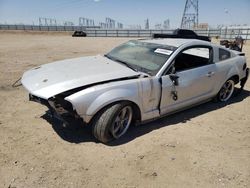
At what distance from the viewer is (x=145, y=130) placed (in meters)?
4.26

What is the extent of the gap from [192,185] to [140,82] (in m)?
1.58

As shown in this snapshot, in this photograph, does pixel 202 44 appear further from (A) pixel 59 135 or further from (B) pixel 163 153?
(A) pixel 59 135

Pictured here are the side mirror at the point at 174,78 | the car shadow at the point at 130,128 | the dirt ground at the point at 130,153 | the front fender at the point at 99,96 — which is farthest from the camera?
the side mirror at the point at 174,78

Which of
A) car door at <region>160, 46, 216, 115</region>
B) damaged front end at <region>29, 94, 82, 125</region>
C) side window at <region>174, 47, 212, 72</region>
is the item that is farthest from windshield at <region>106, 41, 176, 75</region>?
damaged front end at <region>29, 94, 82, 125</region>

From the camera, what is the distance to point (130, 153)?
3580 millimetres

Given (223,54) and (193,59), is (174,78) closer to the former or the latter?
(193,59)

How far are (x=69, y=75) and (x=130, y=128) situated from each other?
132 cm

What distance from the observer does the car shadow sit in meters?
3.84

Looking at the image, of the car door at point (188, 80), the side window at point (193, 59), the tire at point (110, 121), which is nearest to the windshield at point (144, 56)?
the car door at point (188, 80)

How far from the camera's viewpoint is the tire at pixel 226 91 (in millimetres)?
5611

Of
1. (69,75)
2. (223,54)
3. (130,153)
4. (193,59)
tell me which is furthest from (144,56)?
(223,54)

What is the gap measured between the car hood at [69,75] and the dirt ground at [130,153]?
2.00ft

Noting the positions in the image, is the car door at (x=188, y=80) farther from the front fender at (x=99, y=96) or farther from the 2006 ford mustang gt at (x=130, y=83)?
the front fender at (x=99, y=96)

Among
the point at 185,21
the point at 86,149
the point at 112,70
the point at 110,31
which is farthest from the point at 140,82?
the point at 185,21
